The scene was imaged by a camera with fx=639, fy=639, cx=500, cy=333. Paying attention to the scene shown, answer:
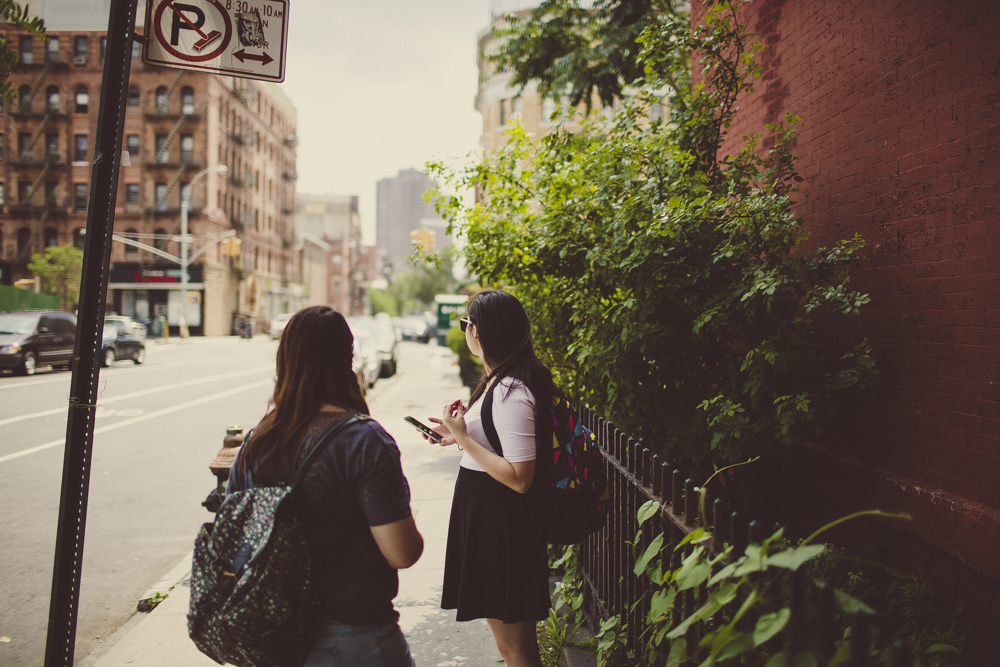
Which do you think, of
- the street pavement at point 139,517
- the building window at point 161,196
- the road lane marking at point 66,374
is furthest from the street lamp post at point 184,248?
the street pavement at point 139,517

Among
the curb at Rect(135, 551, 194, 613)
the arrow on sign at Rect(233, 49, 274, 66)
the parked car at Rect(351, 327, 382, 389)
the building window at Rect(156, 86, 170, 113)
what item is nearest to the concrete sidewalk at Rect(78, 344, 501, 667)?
the curb at Rect(135, 551, 194, 613)

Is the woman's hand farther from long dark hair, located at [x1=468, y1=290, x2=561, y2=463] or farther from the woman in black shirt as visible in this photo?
the woman in black shirt

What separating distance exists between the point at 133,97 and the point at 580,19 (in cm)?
4438

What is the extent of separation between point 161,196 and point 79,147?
5.44m

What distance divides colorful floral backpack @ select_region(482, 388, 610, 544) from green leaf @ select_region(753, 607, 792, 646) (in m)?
1.05

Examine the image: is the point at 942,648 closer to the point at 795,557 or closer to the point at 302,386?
the point at 795,557

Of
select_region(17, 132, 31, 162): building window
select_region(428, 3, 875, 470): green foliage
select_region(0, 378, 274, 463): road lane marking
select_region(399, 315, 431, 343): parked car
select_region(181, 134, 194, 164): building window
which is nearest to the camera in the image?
select_region(428, 3, 875, 470): green foliage

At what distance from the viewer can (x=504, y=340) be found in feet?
8.11

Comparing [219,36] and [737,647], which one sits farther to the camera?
[219,36]

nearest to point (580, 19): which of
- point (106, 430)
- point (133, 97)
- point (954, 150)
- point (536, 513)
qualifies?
point (954, 150)

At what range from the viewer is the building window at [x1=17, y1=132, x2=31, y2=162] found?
36862mm

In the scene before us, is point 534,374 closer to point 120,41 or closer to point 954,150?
point 120,41

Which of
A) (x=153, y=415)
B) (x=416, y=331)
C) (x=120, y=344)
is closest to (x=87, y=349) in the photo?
(x=153, y=415)

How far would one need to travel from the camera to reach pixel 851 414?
405 cm
